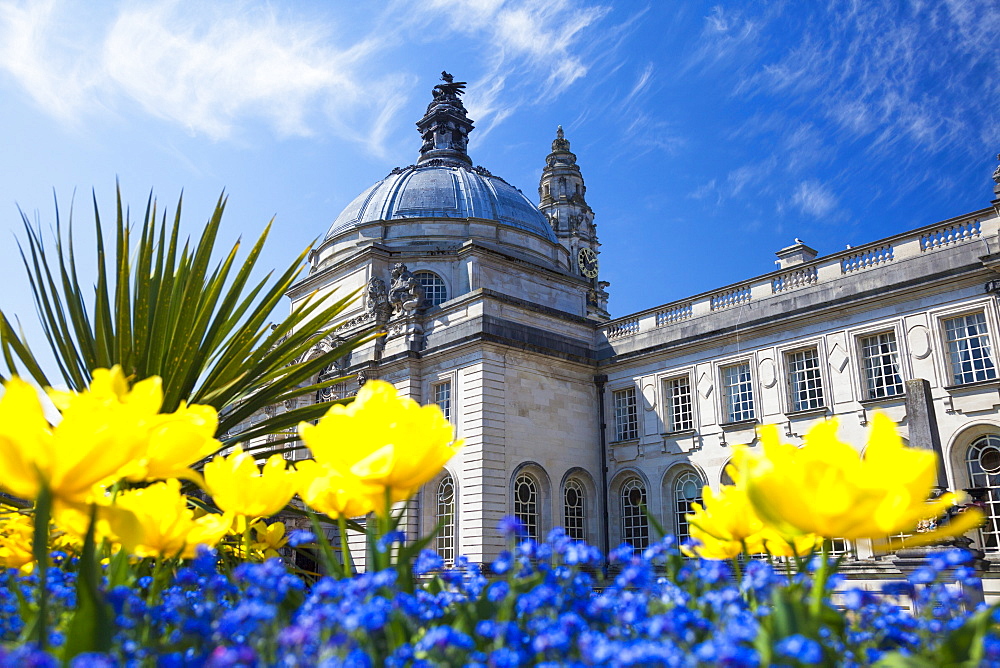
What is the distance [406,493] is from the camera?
2.26 m

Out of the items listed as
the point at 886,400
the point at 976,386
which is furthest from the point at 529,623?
→ the point at 886,400

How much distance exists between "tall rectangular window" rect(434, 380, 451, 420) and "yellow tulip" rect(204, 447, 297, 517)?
791 inches

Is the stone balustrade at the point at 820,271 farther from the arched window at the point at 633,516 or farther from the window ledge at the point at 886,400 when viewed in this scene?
the arched window at the point at 633,516

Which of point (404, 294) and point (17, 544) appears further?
point (404, 294)

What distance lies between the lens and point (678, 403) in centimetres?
2322

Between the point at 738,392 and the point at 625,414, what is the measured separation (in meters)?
3.92

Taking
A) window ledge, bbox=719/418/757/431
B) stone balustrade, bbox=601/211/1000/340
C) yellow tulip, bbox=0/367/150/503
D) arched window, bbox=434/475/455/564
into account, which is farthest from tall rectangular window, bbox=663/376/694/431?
yellow tulip, bbox=0/367/150/503

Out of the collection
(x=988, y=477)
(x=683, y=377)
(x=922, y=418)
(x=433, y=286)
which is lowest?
(x=988, y=477)

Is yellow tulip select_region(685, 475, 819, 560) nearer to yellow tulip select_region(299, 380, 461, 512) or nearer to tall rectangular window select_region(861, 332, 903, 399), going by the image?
yellow tulip select_region(299, 380, 461, 512)

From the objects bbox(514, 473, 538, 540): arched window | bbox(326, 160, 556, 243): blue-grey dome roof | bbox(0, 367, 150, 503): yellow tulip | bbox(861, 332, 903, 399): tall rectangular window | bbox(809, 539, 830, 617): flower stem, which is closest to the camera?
bbox(0, 367, 150, 503): yellow tulip

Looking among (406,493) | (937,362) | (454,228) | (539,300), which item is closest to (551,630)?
(406,493)

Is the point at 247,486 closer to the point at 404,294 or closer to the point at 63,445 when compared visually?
the point at 63,445

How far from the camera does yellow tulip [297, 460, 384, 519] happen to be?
2236 millimetres

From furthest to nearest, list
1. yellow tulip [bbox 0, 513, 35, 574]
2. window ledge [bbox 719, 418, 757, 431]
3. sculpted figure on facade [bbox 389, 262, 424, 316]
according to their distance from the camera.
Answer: sculpted figure on facade [bbox 389, 262, 424, 316] → window ledge [bbox 719, 418, 757, 431] → yellow tulip [bbox 0, 513, 35, 574]
